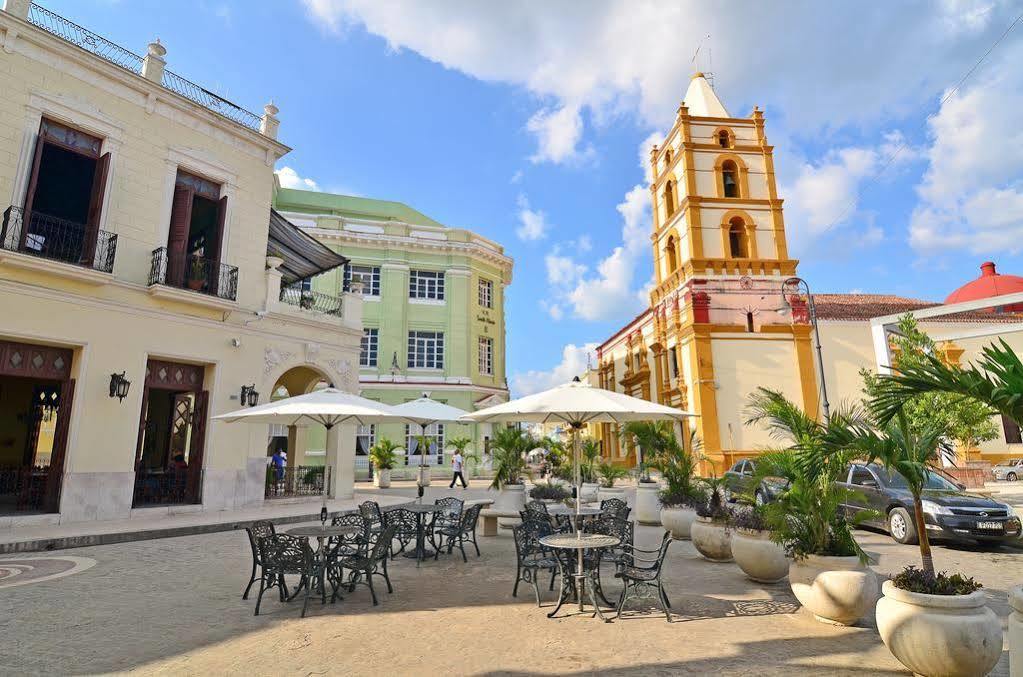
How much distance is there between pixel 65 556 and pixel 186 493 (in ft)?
14.3

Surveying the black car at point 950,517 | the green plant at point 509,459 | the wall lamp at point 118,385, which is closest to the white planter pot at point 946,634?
the black car at point 950,517

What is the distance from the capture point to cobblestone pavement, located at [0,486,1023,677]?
442 cm

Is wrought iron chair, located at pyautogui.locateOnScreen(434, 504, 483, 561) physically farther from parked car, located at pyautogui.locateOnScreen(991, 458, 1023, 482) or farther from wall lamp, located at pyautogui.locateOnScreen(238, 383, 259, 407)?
parked car, located at pyautogui.locateOnScreen(991, 458, 1023, 482)

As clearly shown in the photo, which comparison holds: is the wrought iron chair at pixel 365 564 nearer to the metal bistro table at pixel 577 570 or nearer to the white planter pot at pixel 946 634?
the metal bistro table at pixel 577 570

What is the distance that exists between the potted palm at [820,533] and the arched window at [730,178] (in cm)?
2402

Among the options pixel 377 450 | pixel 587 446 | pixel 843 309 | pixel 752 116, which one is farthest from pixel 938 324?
pixel 377 450

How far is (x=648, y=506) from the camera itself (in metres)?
13.2

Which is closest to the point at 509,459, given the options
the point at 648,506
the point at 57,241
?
the point at 648,506

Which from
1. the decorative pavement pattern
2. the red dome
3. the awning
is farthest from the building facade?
the red dome

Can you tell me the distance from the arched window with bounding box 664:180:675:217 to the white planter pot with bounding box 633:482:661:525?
19704 mm

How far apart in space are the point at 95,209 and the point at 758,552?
14.1 metres

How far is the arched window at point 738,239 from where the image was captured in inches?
1035

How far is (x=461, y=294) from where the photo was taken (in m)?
29.9

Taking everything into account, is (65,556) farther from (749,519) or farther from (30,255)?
(749,519)
